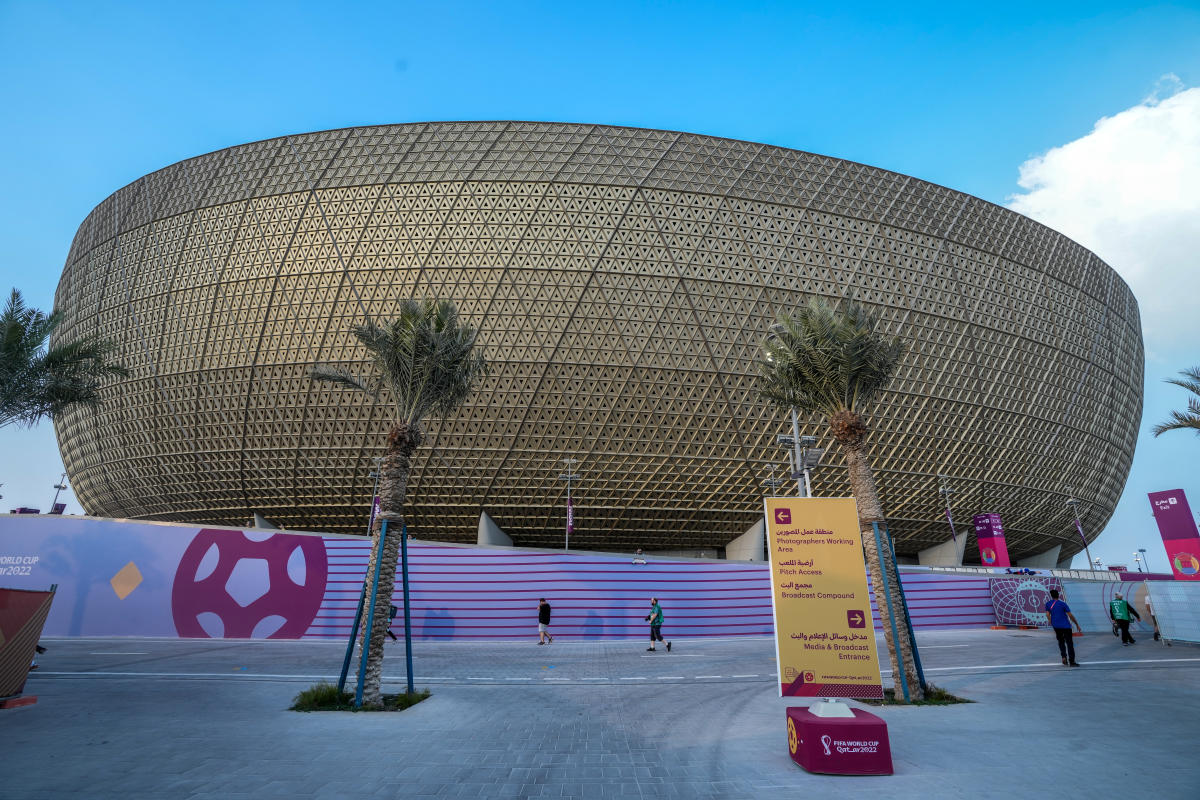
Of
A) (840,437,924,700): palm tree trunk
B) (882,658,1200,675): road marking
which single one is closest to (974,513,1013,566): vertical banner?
(882,658,1200,675): road marking

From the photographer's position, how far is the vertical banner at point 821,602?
22.3 feet

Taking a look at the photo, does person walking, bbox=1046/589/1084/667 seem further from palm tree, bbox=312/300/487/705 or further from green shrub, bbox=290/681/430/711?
palm tree, bbox=312/300/487/705

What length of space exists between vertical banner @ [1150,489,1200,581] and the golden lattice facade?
44.4 ft

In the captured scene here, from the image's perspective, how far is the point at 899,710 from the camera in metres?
8.00

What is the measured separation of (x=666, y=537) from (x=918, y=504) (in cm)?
1434

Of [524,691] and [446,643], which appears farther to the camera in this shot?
[446,643]

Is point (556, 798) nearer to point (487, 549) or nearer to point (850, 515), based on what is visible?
point (850, 515)

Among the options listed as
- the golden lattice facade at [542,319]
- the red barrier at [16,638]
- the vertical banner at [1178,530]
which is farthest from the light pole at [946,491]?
the red barrier at [16,638]

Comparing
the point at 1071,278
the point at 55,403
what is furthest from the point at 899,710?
the point at 1071,278

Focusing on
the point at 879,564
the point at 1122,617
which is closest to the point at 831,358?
the point at 879,564

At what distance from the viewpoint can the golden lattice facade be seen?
29031 millimetres

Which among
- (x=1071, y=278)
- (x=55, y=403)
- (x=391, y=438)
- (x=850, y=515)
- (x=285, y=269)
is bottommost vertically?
(x=850, y=515)

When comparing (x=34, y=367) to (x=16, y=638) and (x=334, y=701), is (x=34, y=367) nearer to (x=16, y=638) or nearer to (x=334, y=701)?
(x=16, y=638)

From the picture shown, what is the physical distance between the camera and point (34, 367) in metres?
14.3
